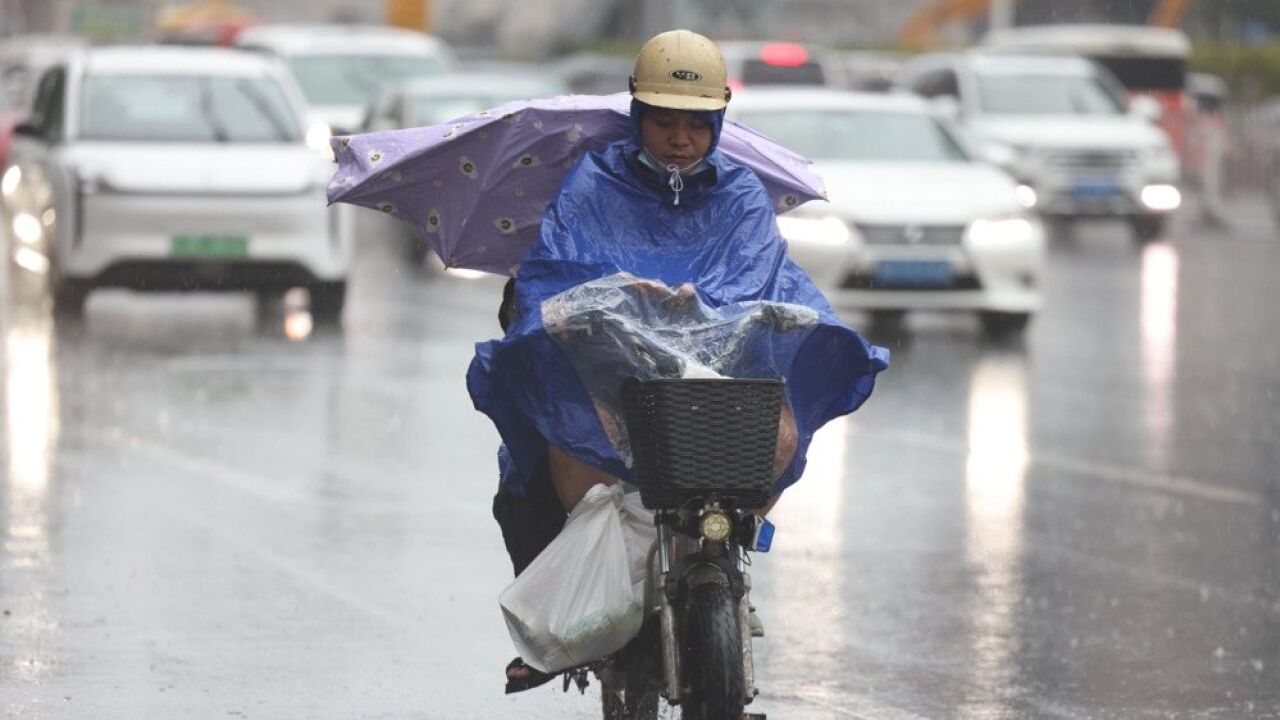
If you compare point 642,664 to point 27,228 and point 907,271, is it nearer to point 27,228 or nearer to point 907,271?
point 907,271

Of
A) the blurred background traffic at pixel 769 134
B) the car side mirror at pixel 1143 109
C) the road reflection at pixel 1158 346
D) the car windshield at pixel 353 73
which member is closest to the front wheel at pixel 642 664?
the blurred background traffic at pixel 769 134

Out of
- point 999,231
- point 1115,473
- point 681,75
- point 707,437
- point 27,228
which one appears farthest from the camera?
point 27,228

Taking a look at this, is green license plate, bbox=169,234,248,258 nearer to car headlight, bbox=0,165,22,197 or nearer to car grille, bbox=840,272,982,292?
car headlight, bbox=0,165,22,197

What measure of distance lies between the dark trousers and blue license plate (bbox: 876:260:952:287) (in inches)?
423

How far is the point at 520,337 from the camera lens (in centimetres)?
538

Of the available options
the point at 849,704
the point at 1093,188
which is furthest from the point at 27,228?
the point at 1093,188

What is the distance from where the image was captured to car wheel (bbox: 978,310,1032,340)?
664 inches

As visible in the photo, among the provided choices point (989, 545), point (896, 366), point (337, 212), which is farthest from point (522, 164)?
point (337, 212)

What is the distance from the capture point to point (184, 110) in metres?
17.3

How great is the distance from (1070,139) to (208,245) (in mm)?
13315

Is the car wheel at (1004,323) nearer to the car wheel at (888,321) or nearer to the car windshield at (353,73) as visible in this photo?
the car wheel at (888,321)

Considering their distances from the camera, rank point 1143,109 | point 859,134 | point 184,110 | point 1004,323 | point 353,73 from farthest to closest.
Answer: point 353,73 → point 1143,109 → point 859,134 → point 184,110 → point 1004,323

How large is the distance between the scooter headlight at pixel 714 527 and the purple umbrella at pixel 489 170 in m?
1.30

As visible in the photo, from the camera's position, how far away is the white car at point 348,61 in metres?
28.8
